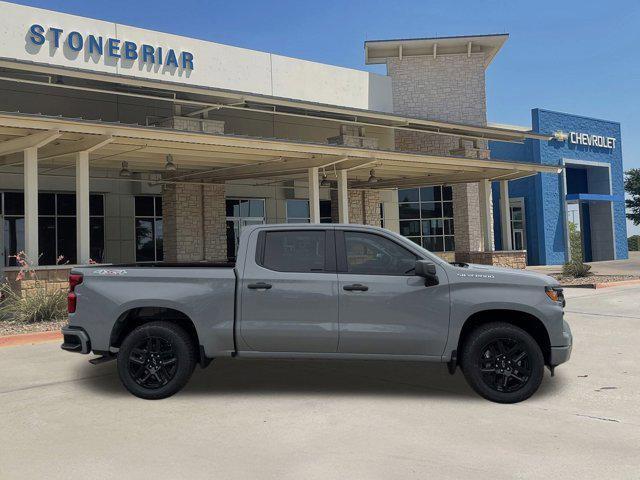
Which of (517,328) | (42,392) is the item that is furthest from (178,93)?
(517,328)

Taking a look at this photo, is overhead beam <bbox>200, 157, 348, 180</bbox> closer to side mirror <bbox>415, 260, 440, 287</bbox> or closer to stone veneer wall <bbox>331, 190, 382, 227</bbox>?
stone veneer wall <bbox>331, 190, 382, 227</bbox>

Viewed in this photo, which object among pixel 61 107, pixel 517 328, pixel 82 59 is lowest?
pixel 517 328

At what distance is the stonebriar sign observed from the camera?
17.5 m

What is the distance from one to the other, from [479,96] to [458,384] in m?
23.3

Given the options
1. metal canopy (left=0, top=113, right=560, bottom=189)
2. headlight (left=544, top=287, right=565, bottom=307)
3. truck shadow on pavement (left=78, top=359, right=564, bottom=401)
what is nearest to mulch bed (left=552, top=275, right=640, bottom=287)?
metal canopy (left=0, top=113, right=560, bottom=189)

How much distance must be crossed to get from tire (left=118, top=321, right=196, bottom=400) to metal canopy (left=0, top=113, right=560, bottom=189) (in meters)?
7.31

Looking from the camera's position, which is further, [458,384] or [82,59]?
[82,59]

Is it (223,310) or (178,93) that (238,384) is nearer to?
(223,310)

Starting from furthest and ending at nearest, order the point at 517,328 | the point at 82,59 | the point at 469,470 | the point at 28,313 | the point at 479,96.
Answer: the point at 479,96
the point at 82,59
the point at 28,313
the point at 517,328
the point at 469,470

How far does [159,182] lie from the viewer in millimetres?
19984

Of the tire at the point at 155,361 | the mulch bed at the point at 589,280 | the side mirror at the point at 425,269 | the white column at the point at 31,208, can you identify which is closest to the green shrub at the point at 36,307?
the white column at the point at 31,208

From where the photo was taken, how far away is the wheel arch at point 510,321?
6.14 meters

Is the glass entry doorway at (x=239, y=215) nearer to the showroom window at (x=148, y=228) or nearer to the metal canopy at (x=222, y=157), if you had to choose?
the metal canopy at (x=222, y=157)

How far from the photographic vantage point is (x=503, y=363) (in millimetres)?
5984
